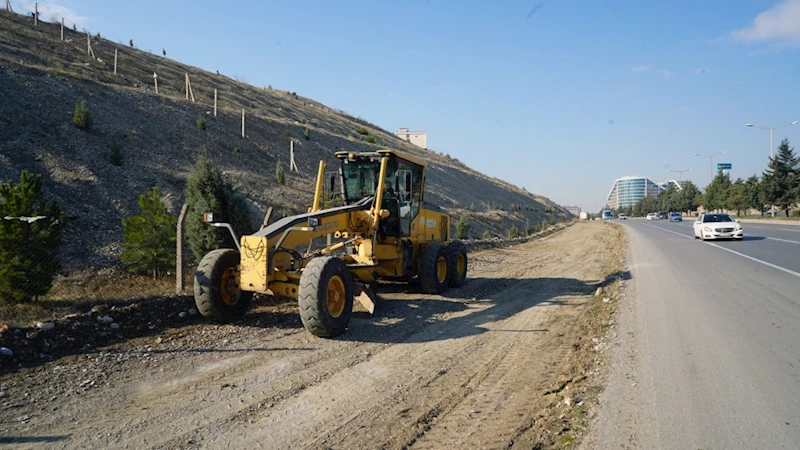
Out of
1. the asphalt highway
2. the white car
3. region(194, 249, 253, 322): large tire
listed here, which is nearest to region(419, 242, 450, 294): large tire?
the asphalt highway

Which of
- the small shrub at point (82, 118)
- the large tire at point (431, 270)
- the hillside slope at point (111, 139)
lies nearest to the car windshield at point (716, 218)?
the hillside slope at point (111, 139)

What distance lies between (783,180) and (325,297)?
63.5 metres

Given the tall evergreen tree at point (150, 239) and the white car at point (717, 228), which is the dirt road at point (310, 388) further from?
the white car at point (717, 228)

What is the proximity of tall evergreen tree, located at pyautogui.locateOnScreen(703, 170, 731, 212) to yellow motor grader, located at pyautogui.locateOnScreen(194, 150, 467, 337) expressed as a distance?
7506 centimetres

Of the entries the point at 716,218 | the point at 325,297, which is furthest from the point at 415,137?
the point at 325,297

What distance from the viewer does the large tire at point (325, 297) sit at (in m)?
7.33

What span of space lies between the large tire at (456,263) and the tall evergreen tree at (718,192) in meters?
73.4

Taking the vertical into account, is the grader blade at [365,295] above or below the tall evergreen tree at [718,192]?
below

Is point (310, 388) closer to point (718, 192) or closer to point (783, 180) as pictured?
point (783, 180)

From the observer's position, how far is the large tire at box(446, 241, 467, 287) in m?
12.2

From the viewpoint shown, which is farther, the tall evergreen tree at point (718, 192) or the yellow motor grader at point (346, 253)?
the tall evergreen tree at point (718, 192)

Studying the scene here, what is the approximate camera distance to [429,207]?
12.6 m

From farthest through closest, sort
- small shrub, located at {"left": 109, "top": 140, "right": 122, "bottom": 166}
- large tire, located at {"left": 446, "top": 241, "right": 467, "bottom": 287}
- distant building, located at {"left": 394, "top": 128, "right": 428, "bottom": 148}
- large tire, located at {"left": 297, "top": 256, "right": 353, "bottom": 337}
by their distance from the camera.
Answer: distant building, located at {"left": 394, "top": 128, "right": 428, "bottom": 148} < small shrub, located at {"left": 109, "top": 140, "right": 122, "bottom": 166} < large tire, located at {"left": 446, "top": 241, "right": 467, "bottom": 287} < large tire, located at {"left": 297, "top": 256, "right": 353, "bottom": 337}

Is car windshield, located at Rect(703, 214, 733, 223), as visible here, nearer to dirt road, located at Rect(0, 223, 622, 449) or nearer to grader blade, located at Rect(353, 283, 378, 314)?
dirt road, located at Rect(0, 223, 622, 449)
